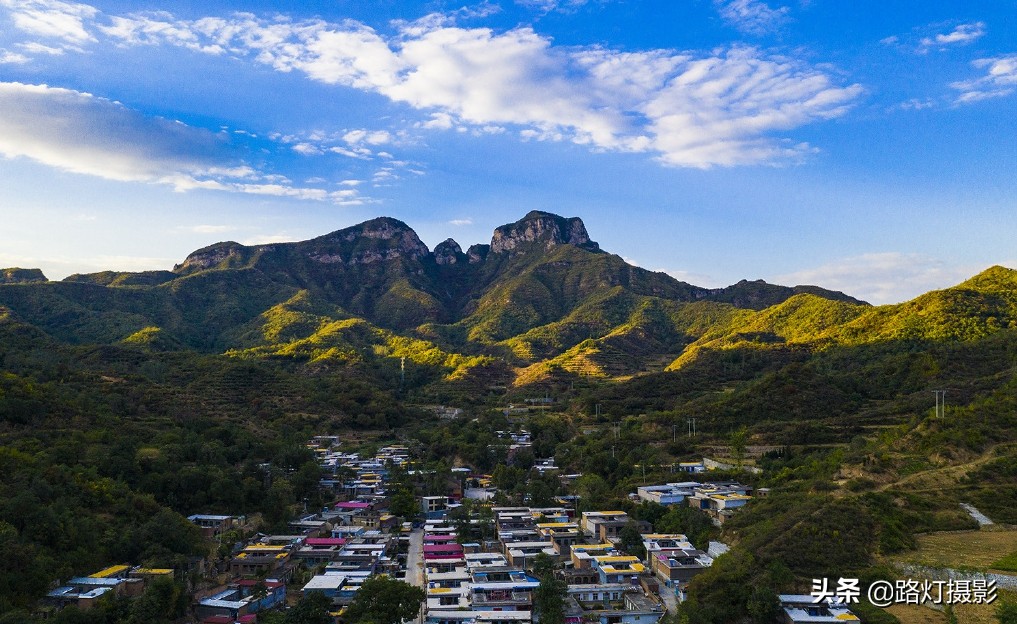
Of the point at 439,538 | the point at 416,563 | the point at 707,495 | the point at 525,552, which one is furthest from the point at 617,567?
the point at 439,538

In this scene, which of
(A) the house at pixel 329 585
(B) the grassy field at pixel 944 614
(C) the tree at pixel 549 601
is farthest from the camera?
(A) the house at pixel 329 585

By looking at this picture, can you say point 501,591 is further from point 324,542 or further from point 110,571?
point 110,571

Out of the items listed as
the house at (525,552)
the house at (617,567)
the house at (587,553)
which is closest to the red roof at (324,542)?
the house at (525,552)

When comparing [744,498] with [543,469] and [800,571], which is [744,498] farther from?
[543,469]

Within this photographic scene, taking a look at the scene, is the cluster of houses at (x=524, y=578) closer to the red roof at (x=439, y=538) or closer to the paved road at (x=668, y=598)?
the red roof at (x=439, y=538)

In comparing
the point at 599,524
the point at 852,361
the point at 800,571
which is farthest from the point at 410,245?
the point at 800,571

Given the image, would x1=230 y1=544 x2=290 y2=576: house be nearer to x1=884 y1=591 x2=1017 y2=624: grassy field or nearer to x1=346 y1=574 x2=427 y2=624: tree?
x1=346 y1=574 x2=427 y2=624: tree
